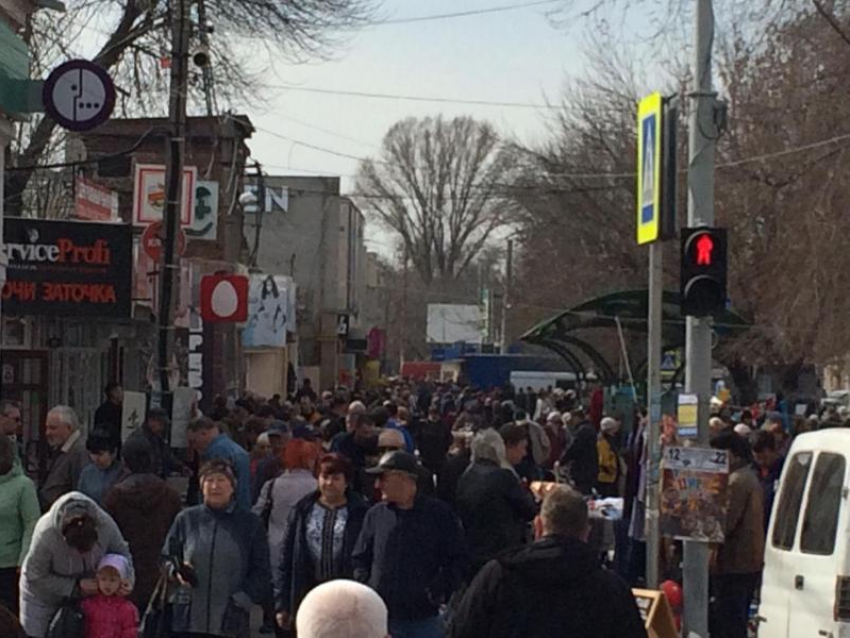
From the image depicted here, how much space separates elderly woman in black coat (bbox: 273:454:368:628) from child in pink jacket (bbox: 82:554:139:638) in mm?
1256

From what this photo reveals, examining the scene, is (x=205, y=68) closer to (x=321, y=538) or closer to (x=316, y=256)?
(x=321, y=538)

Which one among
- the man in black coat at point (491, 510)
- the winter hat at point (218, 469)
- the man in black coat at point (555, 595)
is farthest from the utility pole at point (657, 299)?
the man in black coat at point (555, 595)

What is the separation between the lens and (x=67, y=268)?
2016 centimetres

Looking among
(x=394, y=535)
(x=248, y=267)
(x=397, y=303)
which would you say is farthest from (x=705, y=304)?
(x=397, y=303)

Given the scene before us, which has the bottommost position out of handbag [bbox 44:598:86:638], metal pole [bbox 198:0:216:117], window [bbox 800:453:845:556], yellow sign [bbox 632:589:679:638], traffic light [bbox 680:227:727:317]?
yellow sign [bbox 632:589:679:638]

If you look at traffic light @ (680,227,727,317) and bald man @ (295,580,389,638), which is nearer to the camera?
bald man @ (295,580,389,638)

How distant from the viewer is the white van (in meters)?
8.59

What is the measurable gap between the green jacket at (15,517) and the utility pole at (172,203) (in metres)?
8.63

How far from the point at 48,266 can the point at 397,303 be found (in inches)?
3222

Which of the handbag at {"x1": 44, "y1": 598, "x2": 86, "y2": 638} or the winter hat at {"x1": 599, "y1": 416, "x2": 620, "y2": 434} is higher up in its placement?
the winter hat at {"x1": 599, "y1": 416, "x2": 620, "y2": 434}

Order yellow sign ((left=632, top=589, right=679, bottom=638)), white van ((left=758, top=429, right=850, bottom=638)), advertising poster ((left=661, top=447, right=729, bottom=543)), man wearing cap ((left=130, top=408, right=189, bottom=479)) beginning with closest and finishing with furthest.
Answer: white van ((left=758, top=429, right=850, bottom=638)) < yellow sign ((left=632, top=589, right=679, bottom=638)) < advertising poster ((left=661, top=447, right=729, bottom=543)) < man wearing cap ((left=130, top=408, right=189, bottom=479))

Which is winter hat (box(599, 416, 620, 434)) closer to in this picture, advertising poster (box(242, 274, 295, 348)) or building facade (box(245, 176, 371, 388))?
advertising poster (box(242, 274, 295, 348))

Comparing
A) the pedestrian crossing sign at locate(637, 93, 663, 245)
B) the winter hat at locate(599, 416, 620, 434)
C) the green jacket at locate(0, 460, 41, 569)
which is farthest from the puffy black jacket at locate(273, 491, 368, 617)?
the winter hat at locate(599, 416, 620, 434)

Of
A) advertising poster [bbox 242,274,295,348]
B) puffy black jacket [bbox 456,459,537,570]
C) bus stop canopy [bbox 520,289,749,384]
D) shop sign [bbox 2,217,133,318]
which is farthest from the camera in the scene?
advertising poster [bbox 242,274,295,348]
